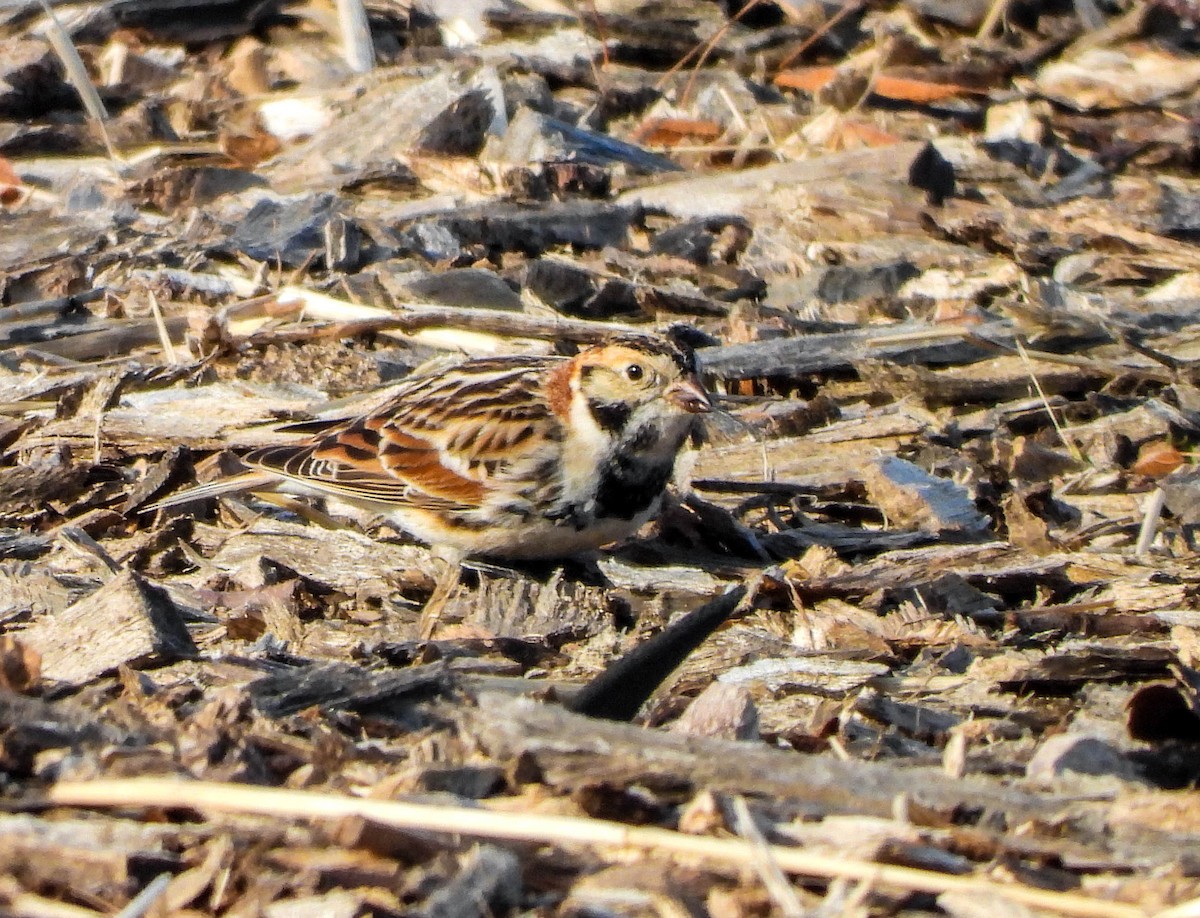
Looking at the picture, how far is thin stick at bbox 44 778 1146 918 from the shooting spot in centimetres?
301

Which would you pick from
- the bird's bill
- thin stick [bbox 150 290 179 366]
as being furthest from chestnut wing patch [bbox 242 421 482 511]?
thin stick [bbox 150 290 179 366]

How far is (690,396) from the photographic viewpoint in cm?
556

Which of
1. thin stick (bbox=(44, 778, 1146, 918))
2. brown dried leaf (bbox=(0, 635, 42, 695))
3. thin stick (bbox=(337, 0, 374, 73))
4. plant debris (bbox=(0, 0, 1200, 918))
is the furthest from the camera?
thin stick (bbox=(337, 0, 374, 73))

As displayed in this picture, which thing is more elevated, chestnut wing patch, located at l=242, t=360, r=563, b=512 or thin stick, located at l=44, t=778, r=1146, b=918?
thin stick, located at l=44, t=778, r=1146, b=918

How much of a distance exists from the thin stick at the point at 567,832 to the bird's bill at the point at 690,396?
2514 millimetres

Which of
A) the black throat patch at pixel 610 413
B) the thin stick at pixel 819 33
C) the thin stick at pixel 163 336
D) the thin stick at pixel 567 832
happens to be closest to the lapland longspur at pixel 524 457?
the black throat patch at pixel 610 413

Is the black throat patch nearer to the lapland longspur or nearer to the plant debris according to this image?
the lapland longspur

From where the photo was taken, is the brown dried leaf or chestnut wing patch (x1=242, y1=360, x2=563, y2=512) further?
chestnut wing patch (x1=242, y1=360, x2=563, y2=512)

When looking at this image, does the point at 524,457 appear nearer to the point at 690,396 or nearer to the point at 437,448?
the point at 437,448

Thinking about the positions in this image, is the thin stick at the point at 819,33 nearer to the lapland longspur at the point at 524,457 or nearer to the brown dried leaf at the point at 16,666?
the lapland longspur at the point at 524,457

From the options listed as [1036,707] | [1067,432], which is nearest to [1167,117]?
[1067,432]

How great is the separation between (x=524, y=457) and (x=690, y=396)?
0.54m

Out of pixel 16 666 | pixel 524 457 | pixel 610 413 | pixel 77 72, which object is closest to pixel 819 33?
pixel 77 72

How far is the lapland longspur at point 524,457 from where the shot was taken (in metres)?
5.54
